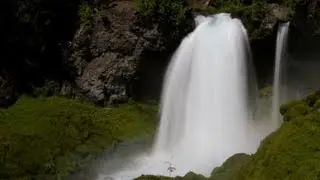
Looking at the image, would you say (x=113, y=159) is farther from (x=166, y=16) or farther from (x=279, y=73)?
(x=279, y=73)

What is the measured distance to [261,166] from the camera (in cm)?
815

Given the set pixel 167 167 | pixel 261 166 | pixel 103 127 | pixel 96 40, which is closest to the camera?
pixel 261 166

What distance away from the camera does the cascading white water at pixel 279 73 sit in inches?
728

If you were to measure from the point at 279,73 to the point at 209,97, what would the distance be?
2.99 meters

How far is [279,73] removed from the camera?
18672 millimetres

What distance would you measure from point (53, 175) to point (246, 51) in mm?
8155

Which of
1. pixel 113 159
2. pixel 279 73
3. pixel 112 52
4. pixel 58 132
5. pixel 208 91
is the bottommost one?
pixel 113 159

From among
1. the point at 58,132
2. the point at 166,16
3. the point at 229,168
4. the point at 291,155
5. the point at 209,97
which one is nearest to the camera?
the point at 291,155

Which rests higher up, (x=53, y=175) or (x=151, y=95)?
(x=151, y=95)

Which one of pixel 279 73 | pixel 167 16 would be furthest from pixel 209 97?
pixel 167 16

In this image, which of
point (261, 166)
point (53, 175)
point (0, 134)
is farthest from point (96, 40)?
point (261, 166)

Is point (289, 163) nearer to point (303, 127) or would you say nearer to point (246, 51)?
point (303, 127)

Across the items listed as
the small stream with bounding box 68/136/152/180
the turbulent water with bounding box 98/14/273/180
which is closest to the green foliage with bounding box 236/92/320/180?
the small stream with bounding box 68/136/152/180

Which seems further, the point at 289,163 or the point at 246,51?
the point at 246,51
